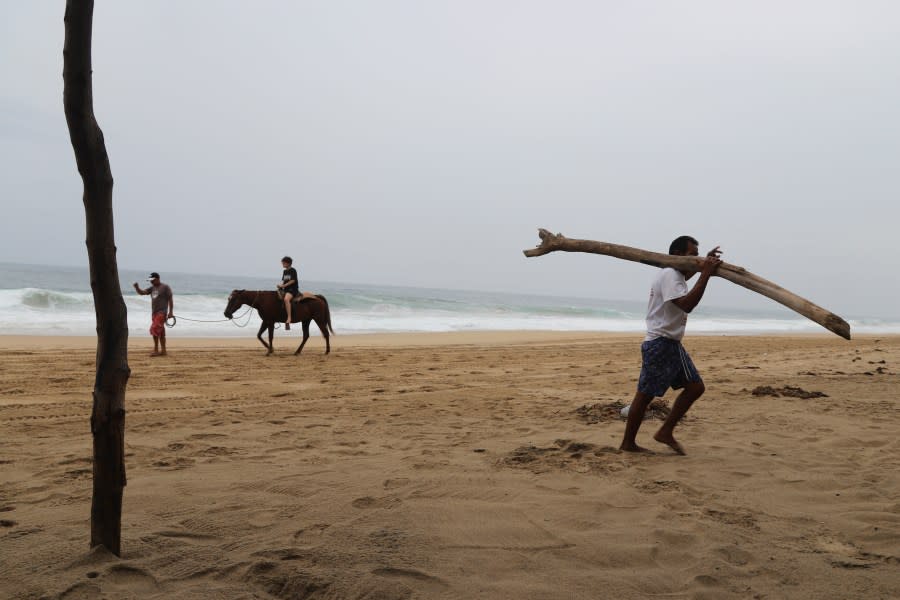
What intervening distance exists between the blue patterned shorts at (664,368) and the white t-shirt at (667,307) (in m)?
0.08

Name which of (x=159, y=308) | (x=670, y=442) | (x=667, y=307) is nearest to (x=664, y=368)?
(x=667, y=307)

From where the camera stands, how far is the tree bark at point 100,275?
8.46 feet

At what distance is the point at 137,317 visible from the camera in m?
21.0

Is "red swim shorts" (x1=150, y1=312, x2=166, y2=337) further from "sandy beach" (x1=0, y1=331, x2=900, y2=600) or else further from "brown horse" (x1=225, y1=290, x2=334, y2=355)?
"sandy beach" (x1=0, y1=331, x2=900, y2=600)

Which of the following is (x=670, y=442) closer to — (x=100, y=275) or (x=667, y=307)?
(x=667, y=307)

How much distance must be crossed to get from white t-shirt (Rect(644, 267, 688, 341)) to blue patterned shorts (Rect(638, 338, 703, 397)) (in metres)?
0.08

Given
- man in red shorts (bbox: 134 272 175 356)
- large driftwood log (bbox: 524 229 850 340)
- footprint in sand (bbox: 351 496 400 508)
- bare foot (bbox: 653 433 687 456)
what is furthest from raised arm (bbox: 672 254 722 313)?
man in red shorts (bbox: 134 272 175 356)

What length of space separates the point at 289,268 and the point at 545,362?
580 cm

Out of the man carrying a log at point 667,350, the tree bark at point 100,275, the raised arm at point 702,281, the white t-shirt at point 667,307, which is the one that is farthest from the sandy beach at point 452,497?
the raised arm at point 702,281

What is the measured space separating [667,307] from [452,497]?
2299mm

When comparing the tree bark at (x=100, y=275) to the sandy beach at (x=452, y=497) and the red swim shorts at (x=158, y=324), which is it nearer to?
the sandy beach at (x=452, y=497)

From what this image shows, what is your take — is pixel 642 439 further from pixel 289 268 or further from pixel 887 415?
pixel 289 268

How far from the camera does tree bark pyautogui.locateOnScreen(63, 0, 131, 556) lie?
2.58 m

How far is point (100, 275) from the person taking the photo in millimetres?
2721
